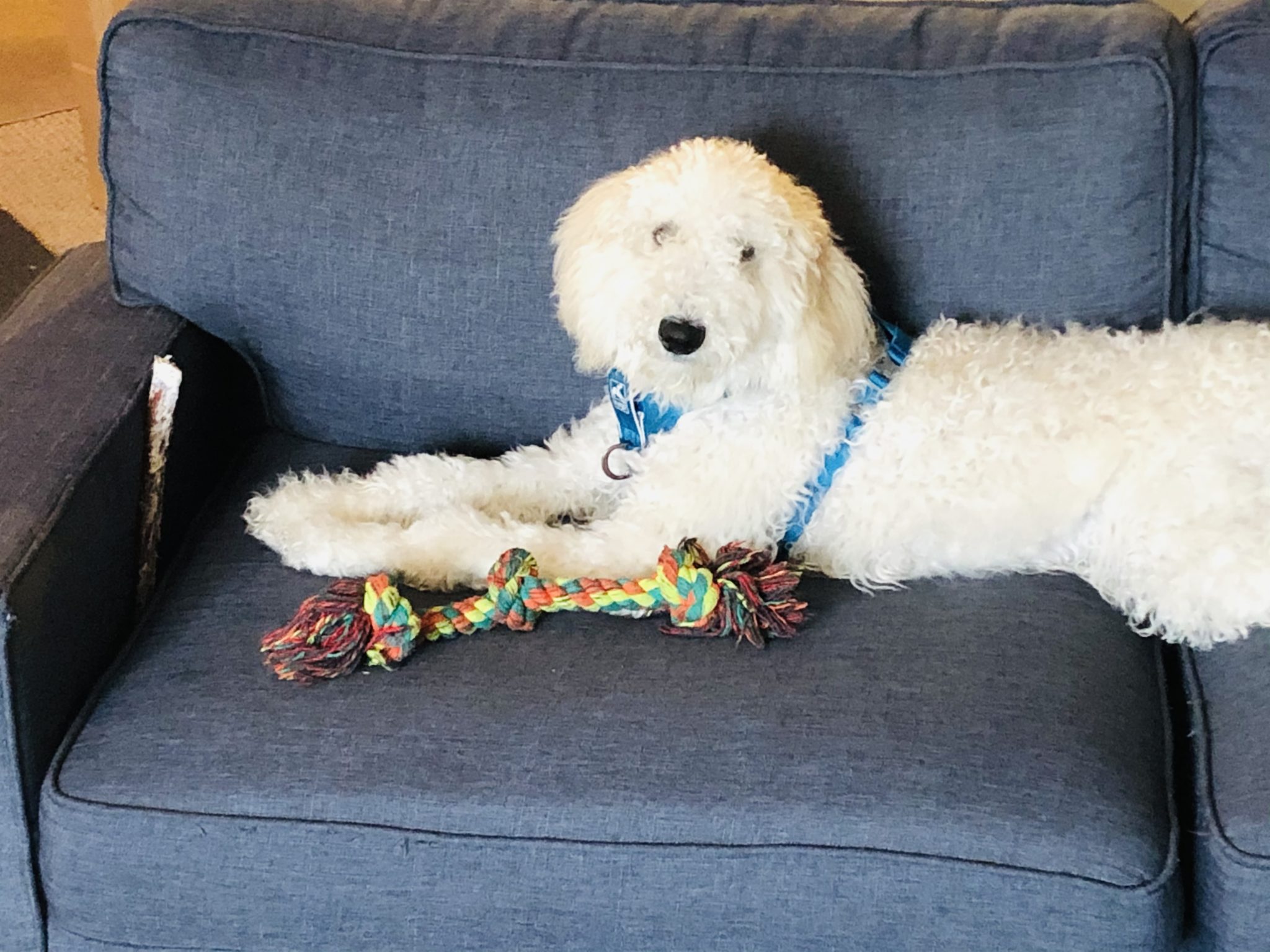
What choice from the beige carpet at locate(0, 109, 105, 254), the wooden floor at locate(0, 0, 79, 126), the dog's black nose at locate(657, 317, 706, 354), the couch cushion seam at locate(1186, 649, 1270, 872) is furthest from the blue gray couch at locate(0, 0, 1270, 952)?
the wooden floor at locate(0, 0, 79, 126)

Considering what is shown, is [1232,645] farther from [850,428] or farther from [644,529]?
[644,529]

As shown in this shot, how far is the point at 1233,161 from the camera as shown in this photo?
1.82 m

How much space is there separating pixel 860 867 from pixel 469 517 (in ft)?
2.26

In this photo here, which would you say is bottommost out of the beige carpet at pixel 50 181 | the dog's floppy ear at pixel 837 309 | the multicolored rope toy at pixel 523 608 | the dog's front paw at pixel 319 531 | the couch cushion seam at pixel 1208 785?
the beige carpet at pixel 50 181

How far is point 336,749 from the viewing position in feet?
4.53

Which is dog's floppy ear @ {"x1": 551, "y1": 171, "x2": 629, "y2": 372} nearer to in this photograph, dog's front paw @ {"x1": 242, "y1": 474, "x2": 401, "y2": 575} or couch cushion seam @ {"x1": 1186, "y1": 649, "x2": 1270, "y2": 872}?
dog's front paw @ {"x1": 242, "y1": 474, "x2": 401, "y2": 575}

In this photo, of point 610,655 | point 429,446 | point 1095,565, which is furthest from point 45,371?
point 1095,565

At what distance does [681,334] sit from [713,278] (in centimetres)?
9

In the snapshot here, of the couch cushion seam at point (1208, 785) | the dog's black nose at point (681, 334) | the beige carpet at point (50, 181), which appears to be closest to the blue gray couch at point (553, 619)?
the couch cushion seam at point (1208, 785)

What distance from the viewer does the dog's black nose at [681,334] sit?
1550 mm

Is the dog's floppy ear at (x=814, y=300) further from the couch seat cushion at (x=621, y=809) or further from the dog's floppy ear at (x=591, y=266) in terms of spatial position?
the couch seat cushion at (x=621, y=809)

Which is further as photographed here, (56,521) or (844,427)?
(844,427)

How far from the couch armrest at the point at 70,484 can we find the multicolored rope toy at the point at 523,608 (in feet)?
0.73

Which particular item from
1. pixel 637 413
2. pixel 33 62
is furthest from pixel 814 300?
pixel 33 62
